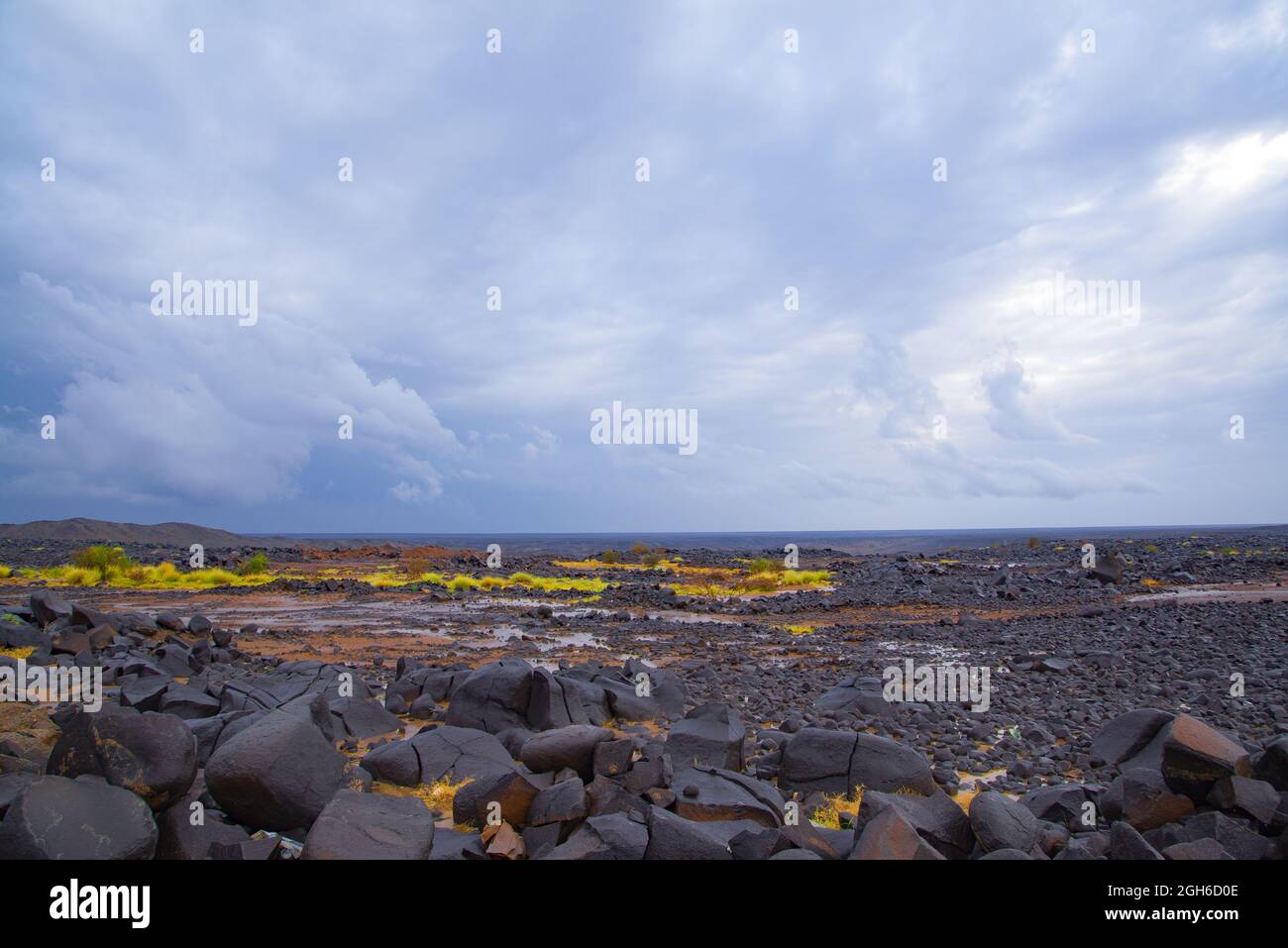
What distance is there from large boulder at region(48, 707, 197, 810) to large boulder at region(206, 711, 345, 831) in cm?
31

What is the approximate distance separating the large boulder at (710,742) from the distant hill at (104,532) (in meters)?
95.3

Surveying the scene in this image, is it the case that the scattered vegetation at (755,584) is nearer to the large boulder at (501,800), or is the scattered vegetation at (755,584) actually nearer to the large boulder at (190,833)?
the large boulder at (501,800)

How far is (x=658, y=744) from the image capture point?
955 cm

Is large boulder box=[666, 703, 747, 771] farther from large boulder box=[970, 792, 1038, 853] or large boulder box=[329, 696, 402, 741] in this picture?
large boulder box=[329, 696, 402, 741]

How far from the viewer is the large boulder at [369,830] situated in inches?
228

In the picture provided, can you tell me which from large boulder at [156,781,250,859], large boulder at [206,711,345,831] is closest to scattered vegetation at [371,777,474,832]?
large boulder at [206,711,345,831]

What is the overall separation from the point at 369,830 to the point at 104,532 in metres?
116

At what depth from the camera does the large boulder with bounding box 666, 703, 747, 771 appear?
9.17 metres

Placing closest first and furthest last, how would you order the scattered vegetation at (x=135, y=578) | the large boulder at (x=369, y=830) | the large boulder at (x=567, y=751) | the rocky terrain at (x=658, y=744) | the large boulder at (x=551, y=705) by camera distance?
the large boulder at (x=369, y=830) → the rocky terrain at (x=658, y=744) → the large boulder at (x=567, y=751) → the large boulder at (x=551, y=705) → the scattered vegetation at (x=135, y=578)

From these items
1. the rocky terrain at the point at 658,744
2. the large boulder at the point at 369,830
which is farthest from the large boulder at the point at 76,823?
the large boulder at the point at 369,830

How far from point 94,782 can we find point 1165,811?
899 cm

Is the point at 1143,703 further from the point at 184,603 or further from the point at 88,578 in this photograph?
the point at 88,578

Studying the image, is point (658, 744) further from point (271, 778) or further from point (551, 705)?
point (271, 778)

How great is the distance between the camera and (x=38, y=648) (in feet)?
51.8
